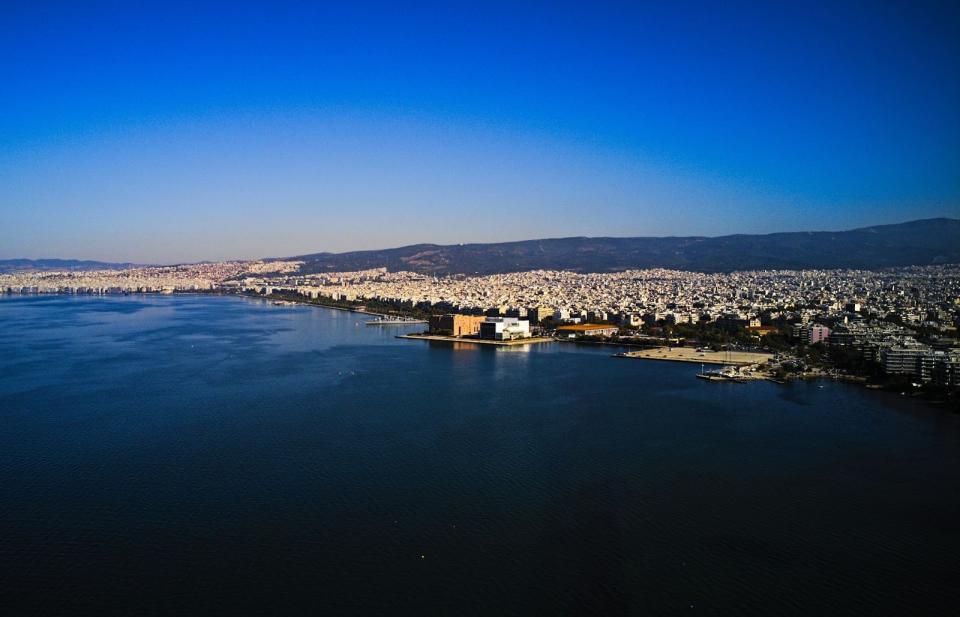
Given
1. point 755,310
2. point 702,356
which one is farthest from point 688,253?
point 702,356

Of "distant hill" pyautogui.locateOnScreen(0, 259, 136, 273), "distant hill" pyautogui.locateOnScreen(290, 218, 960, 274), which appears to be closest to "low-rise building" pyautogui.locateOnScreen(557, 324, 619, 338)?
"distant hill" pyautogui.locateOnScreen(290, 218, 960, 274)

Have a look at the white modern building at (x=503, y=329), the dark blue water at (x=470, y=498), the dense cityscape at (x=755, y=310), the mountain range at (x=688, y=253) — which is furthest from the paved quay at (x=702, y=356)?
the mountain range at (x=688, y=253)

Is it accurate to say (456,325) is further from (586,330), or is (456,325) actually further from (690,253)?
(690,253)

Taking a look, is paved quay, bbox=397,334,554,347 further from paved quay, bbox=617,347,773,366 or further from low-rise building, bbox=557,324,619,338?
paved quay, bbox=617,347,773,366

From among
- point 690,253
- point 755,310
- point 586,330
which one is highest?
point 690,253

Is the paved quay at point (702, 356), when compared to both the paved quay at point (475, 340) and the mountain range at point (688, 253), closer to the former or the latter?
the paved quay at point (475, 340)
